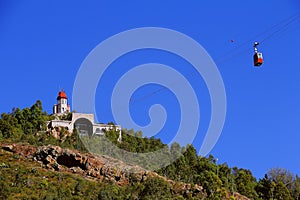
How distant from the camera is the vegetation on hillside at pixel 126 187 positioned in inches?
2415

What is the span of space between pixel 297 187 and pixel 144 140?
2202 centimetres

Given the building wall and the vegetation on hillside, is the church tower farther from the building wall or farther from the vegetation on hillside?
the building wall

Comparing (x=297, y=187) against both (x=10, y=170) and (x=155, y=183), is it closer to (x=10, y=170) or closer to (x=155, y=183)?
(x=155, y=183)

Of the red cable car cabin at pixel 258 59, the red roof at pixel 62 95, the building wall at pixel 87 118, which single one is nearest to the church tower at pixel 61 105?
the red roof at pixel 62 95

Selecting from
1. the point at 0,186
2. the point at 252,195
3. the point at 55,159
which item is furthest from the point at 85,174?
the point at 252,195

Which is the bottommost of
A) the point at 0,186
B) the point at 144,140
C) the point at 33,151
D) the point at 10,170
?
the point at 0,186

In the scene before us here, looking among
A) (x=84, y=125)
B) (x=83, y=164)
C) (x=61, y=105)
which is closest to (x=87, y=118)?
(x=84, y=125)

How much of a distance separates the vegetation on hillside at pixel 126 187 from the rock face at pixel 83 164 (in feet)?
6.84

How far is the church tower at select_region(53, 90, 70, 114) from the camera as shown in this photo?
11081 centimetres

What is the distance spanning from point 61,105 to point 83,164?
37380mm

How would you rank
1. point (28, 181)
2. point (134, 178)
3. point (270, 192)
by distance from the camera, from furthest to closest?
point (270, 192) → point (134, 178) → point (28, 181)

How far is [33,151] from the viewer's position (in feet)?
253

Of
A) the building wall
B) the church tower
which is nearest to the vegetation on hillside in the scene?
the building wall

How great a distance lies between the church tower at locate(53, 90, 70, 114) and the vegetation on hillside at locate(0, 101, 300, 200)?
13.9m
